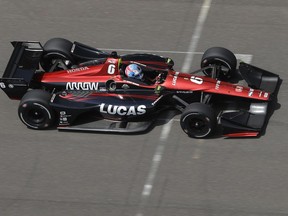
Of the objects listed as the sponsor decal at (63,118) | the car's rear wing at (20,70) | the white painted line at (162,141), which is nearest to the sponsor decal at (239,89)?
the white painted line at (162,141)

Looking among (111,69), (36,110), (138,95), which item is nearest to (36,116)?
(36,110)

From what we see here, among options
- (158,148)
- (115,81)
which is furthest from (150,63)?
(158,148)

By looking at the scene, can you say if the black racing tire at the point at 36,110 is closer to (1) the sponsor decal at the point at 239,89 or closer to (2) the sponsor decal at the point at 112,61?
(2) the sponsor decal at the point at 112,61

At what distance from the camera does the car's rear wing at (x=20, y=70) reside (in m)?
14.5

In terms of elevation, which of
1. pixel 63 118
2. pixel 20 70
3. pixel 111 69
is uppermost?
pixel 111 69

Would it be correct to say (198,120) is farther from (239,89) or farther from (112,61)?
(112,61)

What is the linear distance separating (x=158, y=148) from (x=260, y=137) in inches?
82.7

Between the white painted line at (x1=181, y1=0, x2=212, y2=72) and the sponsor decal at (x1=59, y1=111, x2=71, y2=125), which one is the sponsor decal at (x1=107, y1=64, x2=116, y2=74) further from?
the white painted line at (x1=181, y1=0, x2=212, y2=72)

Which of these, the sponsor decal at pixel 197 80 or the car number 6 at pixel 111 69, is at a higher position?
the sponsor decal at pixel 197 80

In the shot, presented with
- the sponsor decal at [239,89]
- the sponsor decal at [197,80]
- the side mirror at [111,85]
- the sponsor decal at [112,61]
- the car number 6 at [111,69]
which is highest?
the sponsor decal at [239,89]

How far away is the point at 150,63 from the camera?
1456 centimetres

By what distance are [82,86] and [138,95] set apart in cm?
129

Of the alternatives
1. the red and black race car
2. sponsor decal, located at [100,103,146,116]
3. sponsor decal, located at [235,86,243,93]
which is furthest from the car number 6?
sponsor decal, located at [235,86,243,93]

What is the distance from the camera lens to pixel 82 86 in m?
14.4
